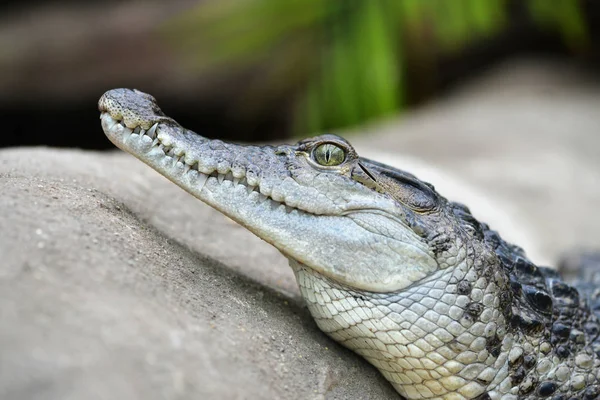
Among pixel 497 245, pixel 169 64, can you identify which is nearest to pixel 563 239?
pixel 497 245

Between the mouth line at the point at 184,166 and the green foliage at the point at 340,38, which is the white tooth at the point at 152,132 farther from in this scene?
the green foliage at the point at 340,38

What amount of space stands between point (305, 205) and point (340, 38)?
224 inches

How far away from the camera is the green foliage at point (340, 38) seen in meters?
7.70

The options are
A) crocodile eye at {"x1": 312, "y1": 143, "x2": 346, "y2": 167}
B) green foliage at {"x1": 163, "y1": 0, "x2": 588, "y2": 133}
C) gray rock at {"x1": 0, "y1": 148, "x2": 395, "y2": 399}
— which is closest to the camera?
gray rock at {"x1": 0, "y1": 148, "x2": 395, "y2": 399}

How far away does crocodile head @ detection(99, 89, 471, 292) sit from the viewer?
102 inches

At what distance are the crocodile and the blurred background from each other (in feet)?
17.3

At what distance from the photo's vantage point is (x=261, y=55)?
8.55m

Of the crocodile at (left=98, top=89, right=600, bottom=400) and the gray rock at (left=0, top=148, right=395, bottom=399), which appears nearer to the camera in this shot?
the gray rock at (left=0, top=148, right=395, bottom=399)

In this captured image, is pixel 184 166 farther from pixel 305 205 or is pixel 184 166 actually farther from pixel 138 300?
pixel 138 300

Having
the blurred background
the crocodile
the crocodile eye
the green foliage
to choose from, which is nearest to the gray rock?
the crocodile

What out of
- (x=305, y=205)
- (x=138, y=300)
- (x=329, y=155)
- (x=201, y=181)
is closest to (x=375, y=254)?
(x=305, y=205)

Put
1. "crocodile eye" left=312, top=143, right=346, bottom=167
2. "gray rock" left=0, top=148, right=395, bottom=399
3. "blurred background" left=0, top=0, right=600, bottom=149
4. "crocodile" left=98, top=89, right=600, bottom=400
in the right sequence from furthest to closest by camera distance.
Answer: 1. "blurred background" left=0, top=0, right=600, bottom=149
2. "crocodile eye" left=312, top=143, right=346, bottom=167
3. "crocodile" left=98, top=89, right=600, bottom=400
4. "gray rock" left=0, top=148, right=395, bottom=399

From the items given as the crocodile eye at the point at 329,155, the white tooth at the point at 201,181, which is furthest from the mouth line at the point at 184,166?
the crocodile eye at the point at 329,155

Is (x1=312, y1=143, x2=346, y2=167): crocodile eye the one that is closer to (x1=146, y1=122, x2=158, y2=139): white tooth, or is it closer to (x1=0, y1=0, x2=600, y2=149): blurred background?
(x1=146, y1=122, x2=158, y2=139): white tooth
